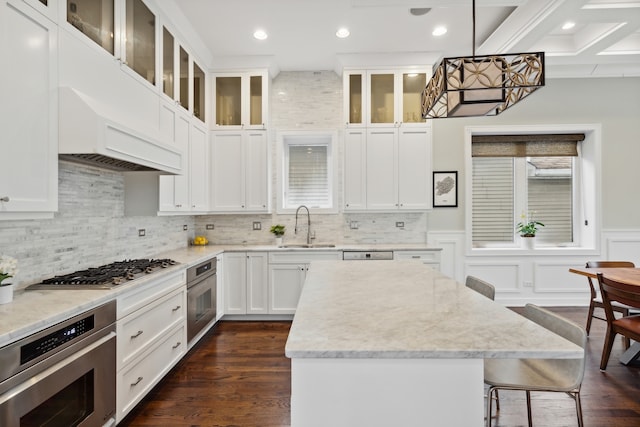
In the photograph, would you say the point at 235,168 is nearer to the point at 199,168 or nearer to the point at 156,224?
the point at 199,168

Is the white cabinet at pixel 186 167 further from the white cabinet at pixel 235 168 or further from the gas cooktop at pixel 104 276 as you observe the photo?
the gas cooktop at pixel 104 276

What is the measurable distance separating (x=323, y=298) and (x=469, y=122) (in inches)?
152

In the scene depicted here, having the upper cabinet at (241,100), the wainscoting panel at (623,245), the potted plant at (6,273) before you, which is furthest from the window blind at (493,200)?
the potted plant at (6,273)

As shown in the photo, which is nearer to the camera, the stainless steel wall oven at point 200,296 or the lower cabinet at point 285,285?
the stainless steel wall oven at point 200,296

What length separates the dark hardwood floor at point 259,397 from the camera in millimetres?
2039

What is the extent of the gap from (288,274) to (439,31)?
10.5ft

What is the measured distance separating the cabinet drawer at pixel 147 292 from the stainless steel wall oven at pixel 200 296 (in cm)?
22

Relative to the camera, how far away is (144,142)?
2.18 m

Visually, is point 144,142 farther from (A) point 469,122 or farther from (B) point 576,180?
(B) point 576,180

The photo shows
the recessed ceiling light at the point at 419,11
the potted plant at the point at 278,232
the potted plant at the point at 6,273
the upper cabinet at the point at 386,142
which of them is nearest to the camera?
Answer: the potted plant at the point at 6,273

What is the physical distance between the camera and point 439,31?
3.45 metres

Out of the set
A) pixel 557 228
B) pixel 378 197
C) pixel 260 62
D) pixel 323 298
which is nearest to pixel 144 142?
pixel 323 298

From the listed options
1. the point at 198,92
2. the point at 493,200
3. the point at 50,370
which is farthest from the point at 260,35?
the point at 493,200

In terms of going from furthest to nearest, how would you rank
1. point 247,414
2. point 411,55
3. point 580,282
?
point 580,282, point 411,55, point 247,414
